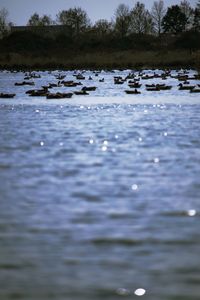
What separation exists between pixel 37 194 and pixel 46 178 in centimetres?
150

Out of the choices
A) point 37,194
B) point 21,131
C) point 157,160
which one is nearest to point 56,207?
point 37,194

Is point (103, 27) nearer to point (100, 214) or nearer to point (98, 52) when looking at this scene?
point (98, 52)

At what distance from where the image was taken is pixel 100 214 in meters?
9.01

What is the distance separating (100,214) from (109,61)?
70516 millimetres

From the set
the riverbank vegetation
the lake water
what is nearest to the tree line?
the riverbank vegetation

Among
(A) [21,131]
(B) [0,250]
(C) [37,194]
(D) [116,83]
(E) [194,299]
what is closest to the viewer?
(E) [194,299]

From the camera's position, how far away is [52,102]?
32531 millimetres

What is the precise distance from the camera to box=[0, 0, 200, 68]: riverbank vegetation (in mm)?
76000

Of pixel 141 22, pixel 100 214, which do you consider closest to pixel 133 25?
pixel 141 22

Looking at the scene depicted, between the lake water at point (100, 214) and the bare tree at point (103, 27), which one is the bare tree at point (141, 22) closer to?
the bare tree at point (103, 27)

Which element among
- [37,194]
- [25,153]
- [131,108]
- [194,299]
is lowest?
[194,299]

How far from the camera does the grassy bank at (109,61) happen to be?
7106 centimetres

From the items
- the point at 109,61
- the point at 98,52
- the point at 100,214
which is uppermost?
the point at 98,52

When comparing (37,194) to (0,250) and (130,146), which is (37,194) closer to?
→ (0,250)
